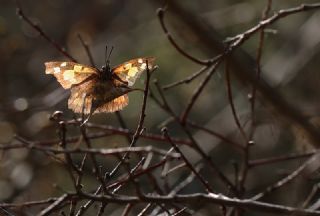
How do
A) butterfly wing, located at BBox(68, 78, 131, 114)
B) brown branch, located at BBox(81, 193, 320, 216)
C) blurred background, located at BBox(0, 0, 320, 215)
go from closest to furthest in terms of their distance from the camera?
brown branch, located at BBox(81, 193, 320, 216) < butterfly wing, located at BBox(68, 78, 131, 114) < blurred background, located at BBox(0, 0, 320, 215)

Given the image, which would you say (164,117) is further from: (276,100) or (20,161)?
(276,100)

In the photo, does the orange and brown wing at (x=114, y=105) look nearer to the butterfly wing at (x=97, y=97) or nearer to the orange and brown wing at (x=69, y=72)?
the butterfly wing at (x=97, y=97)

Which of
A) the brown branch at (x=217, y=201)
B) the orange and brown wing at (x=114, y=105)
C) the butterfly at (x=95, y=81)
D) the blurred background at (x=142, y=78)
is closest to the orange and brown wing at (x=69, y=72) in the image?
the butterfly at (x=95, y=81)

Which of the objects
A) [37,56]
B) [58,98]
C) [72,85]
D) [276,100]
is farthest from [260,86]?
[37,56]

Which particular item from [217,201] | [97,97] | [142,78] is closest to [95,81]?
[97,97]

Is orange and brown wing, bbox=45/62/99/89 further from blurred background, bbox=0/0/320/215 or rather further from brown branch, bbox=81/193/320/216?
blurred background, bbox=0/0/320/215

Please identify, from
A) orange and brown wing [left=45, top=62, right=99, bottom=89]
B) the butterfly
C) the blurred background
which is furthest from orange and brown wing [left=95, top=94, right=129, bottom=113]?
the blurred background
